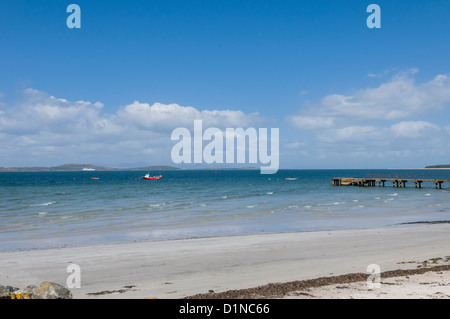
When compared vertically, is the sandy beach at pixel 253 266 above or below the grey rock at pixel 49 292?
below

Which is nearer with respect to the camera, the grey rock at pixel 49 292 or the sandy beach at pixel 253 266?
the grey rock at pixel 49 292

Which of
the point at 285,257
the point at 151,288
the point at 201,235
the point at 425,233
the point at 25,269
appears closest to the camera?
the point at 151,288

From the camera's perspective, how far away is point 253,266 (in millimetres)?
14336

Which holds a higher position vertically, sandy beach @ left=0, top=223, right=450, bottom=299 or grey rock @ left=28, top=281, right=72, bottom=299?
grey rock @ left=28, top=281, right=72, bottom=299

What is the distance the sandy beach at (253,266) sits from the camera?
34.0 ft

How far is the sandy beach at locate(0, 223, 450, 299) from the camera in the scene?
1035 cm

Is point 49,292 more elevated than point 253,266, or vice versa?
point 49,292

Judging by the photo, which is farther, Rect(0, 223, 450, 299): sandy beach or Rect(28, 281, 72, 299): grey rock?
Rect(0, 223, 450, 299): sandy beach

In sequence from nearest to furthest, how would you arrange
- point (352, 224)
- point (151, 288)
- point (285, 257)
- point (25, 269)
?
point (151, 288), point (25, 269), point (285, 257), point (352, 224)

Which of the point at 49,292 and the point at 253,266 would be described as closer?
the point at 49,292

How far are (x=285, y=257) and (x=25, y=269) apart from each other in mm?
9627
